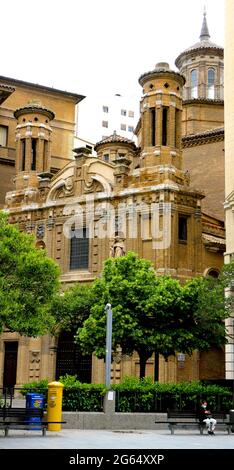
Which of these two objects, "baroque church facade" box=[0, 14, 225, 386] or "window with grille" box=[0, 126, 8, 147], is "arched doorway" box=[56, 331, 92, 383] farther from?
"window with grille" box=[0, 126, 8, 147]

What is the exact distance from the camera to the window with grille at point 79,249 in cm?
5103

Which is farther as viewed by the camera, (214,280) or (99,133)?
(99,133)

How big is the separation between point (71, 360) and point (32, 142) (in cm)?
1716

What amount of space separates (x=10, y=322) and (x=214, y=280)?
38.7ft

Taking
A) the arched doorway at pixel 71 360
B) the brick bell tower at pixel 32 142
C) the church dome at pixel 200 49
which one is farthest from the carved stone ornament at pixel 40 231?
the church dome at pixel 200 49

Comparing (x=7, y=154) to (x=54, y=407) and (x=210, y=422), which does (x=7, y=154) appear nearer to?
(x=54, y=407)

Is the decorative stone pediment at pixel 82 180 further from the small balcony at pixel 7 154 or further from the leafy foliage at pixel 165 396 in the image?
the leafy foliage at pixel 165 396

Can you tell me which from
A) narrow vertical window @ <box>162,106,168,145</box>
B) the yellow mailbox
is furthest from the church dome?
the yellow mailbox

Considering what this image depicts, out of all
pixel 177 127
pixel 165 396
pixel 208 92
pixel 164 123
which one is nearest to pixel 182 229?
pixel 177 127

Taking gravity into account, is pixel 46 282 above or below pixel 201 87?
below

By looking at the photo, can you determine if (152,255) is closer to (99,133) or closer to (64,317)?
(64,317)
